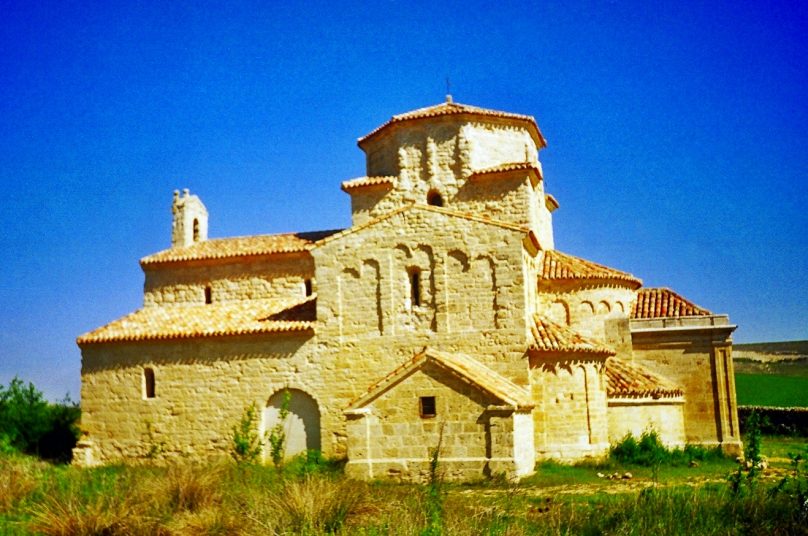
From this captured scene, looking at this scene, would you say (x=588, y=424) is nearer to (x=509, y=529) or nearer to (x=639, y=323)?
(x=639, y=323)

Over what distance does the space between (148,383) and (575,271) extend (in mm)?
12244

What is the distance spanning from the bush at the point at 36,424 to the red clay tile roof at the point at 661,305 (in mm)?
17060

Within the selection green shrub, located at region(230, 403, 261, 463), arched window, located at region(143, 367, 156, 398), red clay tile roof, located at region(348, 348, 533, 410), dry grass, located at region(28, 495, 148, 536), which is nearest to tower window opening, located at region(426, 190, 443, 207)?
red clay tile roof, located at region(348, 348, 533, 410)

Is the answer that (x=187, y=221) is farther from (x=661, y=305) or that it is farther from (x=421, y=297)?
(x=661, y=305)

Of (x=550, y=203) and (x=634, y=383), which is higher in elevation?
(x=550, y=203)

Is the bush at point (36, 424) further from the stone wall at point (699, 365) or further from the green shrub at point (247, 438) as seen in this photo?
the stone wall at point (699, 365)

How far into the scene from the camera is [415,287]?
19250 millimetres

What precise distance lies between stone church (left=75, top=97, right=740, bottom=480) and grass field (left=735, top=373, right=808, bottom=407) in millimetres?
14565

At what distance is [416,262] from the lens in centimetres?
1916

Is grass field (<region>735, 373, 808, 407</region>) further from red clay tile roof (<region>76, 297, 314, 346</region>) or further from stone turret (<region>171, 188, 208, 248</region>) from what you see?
stone turret (<region>171, 188, 208, 248</region>)

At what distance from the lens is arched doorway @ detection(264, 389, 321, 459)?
63.7ft

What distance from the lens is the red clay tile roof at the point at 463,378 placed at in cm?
1619

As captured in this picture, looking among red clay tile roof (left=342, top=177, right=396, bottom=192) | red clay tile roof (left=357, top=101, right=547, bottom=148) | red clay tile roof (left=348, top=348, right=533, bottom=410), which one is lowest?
red clay tile roof (left=348, top=348, right=533, bottom=410)

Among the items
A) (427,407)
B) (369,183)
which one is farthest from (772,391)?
(427,407)
